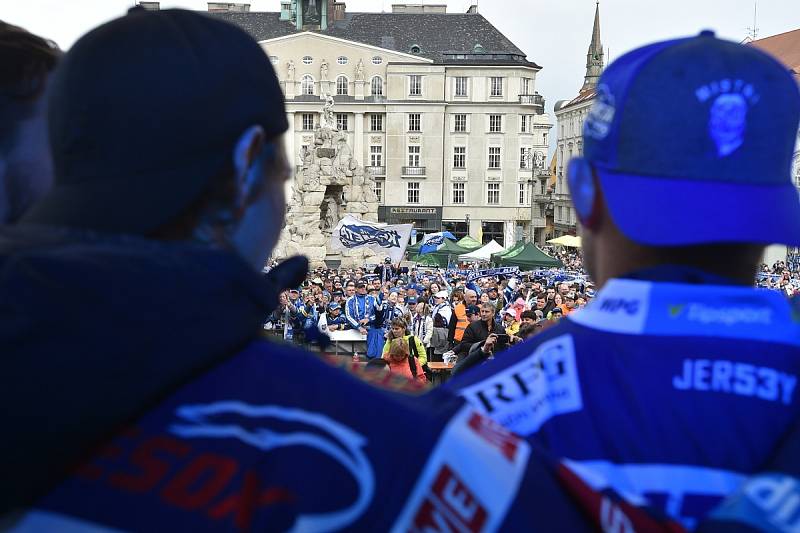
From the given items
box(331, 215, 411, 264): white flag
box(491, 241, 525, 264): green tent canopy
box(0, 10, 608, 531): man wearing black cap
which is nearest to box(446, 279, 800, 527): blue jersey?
box(0, 10, 608, 531): man wearing black cap

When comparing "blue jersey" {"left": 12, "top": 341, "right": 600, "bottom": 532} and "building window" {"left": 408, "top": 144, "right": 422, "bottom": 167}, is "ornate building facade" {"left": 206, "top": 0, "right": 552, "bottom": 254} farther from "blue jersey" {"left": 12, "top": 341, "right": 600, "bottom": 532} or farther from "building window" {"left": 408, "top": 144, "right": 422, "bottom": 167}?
"blue jersey" {"left": 12, "top": 341, "right": 600, "bottom": 532}

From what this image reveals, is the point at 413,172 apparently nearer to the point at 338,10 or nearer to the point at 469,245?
the point at 338,10

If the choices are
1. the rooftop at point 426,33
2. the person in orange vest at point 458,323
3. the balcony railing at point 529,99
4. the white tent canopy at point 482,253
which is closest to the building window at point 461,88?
the rooftop at point 426,33

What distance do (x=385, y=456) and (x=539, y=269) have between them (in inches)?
1156

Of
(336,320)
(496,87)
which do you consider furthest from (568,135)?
(336,320)

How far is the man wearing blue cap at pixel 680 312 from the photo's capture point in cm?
137

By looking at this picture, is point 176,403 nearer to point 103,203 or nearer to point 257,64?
point 103,203

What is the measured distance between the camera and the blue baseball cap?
1443mm

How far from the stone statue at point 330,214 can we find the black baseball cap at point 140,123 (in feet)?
119

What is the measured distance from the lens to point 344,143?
37.3 metres

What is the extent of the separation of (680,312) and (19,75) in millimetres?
1159

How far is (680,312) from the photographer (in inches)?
56.7

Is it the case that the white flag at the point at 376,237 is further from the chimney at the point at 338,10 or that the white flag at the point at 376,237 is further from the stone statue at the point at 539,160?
the stone statue at the point at 539,160

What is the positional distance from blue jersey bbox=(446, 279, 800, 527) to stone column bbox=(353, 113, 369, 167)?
61749mm
